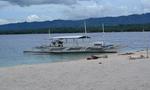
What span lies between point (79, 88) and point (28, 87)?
206 centimetres

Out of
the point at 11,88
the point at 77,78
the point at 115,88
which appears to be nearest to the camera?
the point at 115,88

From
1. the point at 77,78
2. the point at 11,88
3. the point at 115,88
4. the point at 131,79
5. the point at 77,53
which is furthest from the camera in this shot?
the point at 77,53

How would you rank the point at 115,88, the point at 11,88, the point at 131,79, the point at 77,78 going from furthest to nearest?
1. the point at 77,78
2. the point at 131,79
3. the point at 11,88
4. the point at 115,88

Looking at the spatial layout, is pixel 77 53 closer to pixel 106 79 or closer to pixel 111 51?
pixel 111 51

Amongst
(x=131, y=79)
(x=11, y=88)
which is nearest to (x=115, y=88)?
(x=131, y=79)

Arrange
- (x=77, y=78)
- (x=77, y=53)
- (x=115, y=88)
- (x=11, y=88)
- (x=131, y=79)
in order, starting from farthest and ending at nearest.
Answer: (x=77, y=53), (x=77, y=78), (x=131, y=79), (x=11, y=88), (x=115, y=88)

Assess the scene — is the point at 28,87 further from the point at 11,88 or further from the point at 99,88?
the point at 99,88

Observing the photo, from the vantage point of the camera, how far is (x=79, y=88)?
1562 centimetres

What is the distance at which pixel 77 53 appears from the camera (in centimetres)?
6084

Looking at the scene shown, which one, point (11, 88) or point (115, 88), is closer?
point (115, 88)

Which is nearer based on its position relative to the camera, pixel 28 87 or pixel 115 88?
pixel 115 88

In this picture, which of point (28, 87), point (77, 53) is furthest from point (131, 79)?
point (77, 53)

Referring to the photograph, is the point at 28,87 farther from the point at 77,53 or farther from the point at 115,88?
the point at 77,53

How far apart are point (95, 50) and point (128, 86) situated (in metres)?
45.7
